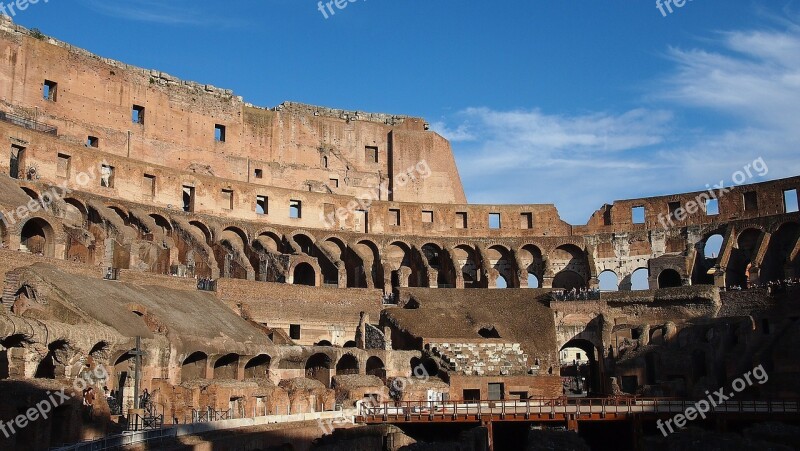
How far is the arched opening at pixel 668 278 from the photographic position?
2042 inches

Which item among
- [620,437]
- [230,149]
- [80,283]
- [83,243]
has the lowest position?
[620,437]

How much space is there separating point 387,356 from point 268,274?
10.9 meters

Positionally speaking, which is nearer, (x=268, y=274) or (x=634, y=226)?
(x=268, y=274)

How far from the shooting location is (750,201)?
51.0m

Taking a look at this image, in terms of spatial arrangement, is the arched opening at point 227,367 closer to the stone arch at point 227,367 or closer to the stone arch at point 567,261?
the stone arch at point 227,367

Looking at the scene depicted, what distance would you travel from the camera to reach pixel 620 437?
32.8 m

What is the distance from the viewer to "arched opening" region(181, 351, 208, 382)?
3253 centimetres

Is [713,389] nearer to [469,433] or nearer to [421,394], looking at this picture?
[421,394]

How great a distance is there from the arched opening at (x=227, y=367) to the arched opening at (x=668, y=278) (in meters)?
28.9

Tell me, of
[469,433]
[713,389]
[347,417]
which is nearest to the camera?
[469,433]

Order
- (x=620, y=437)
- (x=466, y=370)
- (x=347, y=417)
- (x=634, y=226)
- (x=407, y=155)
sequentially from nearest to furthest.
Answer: (x=347, y=417) < (x=620, y=437) < (x=466, y=370) < (x=634, y=226) < (x=407, y=155)

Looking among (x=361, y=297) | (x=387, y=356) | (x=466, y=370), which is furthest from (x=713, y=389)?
(x=361, y=297)

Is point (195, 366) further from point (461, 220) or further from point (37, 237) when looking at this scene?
point (461, 220)

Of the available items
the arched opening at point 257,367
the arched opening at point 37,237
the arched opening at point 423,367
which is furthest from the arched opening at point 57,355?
the arched opening at point 423,367
